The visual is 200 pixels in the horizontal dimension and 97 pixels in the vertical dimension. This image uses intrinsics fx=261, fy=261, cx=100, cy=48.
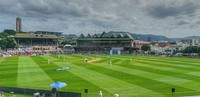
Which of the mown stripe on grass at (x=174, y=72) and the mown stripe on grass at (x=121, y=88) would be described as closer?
the mown stripe on grass at (x=121, y=88)

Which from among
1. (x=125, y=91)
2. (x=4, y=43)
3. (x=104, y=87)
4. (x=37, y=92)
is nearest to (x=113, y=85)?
(x=104, y=87)

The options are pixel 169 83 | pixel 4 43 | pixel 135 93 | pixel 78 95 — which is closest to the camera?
pixel 78 95

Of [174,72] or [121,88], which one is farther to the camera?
[174,72]

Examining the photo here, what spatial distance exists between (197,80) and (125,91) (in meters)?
13.6

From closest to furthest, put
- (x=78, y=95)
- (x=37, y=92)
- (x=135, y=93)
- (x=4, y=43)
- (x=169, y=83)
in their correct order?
(x=78, y=95) → (x=37, y=92) → (x=135, y=93) → (x=169, y=83) → (x=4, y=43)

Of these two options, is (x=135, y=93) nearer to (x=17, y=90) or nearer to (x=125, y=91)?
(x=125, y=91)

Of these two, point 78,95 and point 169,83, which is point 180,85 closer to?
point 169,83

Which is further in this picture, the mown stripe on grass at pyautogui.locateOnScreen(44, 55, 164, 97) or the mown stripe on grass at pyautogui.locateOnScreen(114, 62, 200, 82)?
the mown stripe on grass at pyautogui.locateOnScreen(114, 62, 200, 82)

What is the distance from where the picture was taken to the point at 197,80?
37.5 m

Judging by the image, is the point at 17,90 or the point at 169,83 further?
the point at 169,83

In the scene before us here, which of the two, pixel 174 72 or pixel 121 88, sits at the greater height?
pixel 174 72

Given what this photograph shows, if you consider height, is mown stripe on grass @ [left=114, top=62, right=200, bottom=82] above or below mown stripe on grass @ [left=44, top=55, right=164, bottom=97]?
above

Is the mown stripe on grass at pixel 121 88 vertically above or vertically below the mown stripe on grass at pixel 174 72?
below

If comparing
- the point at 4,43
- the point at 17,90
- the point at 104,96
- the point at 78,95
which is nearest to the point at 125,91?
the point at 104,96
